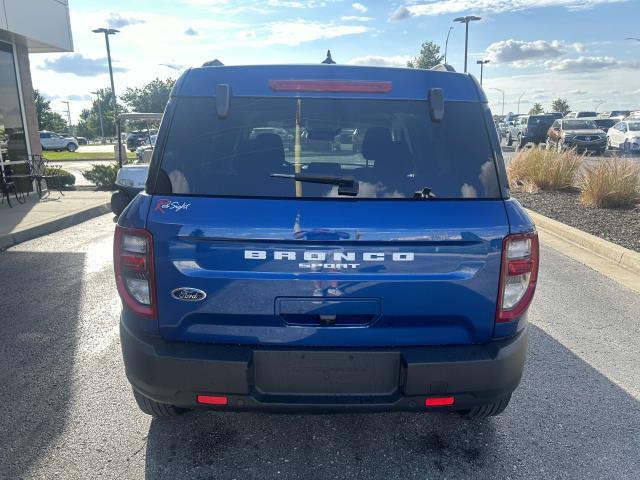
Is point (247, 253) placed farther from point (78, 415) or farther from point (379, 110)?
point (78, 415)

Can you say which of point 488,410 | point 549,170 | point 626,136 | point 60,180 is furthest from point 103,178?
point 626,136

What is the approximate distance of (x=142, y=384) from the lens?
92.9 inches

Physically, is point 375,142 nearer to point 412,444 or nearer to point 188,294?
point 188,294

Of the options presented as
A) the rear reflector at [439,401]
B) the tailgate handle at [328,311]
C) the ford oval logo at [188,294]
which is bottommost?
the rear reflector at [439,401]

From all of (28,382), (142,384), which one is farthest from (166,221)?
(28,382)

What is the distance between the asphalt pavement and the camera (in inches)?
104

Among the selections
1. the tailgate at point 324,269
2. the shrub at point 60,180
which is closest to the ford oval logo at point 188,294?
the tailgate at point 324,269

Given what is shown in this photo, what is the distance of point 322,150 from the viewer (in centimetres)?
250

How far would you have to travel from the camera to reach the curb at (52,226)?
7.67m

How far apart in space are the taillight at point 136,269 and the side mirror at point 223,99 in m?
0.67

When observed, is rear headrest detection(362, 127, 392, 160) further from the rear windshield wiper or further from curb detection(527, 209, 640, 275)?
curb detection(527, 209, 640, 275)

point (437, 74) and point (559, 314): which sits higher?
point (437, 74)

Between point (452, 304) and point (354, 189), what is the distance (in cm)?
68

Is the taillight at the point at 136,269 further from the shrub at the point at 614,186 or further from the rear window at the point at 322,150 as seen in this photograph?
the shrub at the point at 614,186
